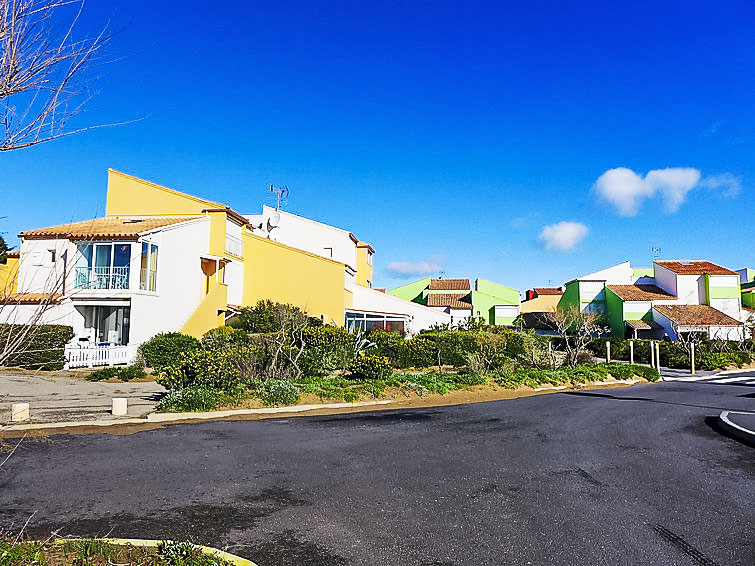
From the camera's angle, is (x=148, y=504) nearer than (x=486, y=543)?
No

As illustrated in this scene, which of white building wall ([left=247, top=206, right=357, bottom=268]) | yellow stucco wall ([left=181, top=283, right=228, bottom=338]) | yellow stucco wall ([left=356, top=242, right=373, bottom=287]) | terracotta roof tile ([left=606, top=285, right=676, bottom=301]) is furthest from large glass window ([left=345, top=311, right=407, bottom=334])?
terracotta roof tile ([left=606, top=285, right=676, bottom=301])

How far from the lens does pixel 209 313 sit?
27156 mm

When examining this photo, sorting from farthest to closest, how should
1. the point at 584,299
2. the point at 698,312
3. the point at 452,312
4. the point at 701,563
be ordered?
the point at 452,312 → the point at 584,299 → the point at 698,312 → the point at 701,563

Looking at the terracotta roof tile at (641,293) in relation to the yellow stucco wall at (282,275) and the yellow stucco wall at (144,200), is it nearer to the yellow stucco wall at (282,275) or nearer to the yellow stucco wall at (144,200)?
the yellow stucco wall at (282,275)

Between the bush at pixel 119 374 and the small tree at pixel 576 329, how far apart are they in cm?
1632

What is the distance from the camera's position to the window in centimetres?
2408

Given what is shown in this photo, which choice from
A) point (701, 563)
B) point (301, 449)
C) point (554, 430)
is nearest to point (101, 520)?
point (301, 449)

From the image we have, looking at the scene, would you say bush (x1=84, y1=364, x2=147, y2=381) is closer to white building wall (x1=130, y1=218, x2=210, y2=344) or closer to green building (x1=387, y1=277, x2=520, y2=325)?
white building wall (x1=130, y1=218, x2=210, y2=344)

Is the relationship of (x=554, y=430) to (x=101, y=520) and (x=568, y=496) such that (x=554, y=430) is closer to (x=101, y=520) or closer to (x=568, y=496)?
(x=568, y=496)

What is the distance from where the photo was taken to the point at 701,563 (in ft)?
15.1

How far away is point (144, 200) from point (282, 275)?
8.74 meters

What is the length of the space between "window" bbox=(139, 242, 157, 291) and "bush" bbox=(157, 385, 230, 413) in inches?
513

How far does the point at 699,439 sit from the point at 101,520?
990 centimetres

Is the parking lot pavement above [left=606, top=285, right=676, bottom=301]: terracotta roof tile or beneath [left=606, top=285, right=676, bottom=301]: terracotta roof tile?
beneath
